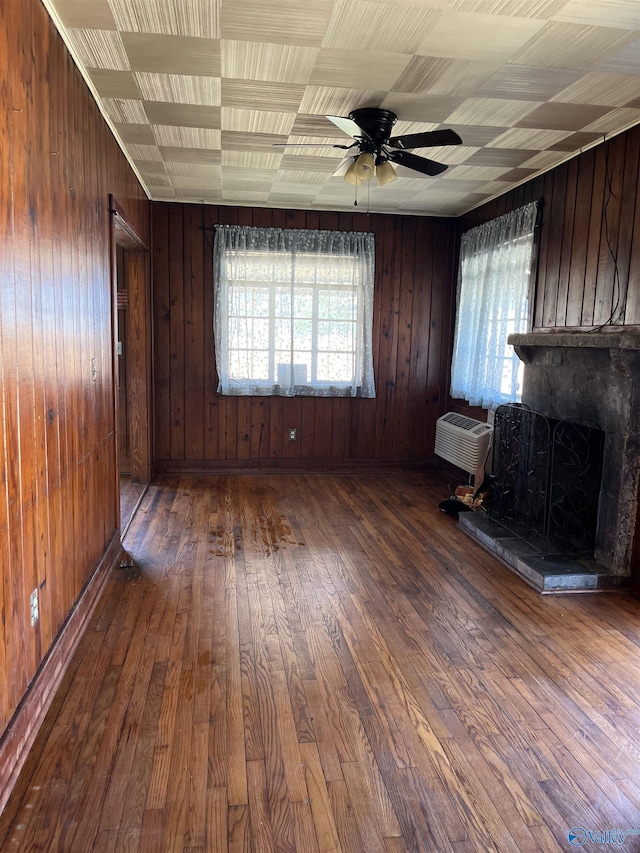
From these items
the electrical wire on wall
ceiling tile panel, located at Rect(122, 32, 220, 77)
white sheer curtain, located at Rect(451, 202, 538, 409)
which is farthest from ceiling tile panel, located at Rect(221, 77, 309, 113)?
white sheer curtain, located at Rect(451, 202, 538, 409)

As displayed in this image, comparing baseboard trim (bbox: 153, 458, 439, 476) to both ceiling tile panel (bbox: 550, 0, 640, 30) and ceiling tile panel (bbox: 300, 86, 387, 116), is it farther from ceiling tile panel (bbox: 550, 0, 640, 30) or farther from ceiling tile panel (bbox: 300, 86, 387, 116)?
ceiling tile panel (bbox: 550, 0, 640, 30)

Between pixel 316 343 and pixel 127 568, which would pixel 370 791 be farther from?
pixel 316 343

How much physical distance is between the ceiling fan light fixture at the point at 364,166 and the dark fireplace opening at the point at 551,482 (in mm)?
1883

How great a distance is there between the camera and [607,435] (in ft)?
11.3

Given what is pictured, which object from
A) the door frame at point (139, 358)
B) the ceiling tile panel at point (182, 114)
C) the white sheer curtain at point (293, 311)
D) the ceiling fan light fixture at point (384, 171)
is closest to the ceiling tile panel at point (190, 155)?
the ceiling tile panel at point (182, 114)

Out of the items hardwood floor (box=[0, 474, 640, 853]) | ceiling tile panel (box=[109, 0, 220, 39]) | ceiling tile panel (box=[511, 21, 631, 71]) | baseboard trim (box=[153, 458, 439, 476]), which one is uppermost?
ceiling tile panel (box=[511, 21, 631, 71])

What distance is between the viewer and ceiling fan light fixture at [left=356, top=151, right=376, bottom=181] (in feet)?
10.4

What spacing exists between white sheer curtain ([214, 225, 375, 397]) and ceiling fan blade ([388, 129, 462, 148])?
106 inches

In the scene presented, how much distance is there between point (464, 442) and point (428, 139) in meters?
2.83

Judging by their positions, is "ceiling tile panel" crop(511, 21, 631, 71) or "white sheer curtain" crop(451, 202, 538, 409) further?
"white sheer curtain" crop(451, 202, 538, 409)

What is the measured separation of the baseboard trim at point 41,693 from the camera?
5.89ft

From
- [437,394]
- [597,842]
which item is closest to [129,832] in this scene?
[597,842]

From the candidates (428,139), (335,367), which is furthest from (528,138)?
(335,367)

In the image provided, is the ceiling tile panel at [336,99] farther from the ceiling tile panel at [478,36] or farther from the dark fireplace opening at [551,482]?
the dark fireplace opening at [551,482]
